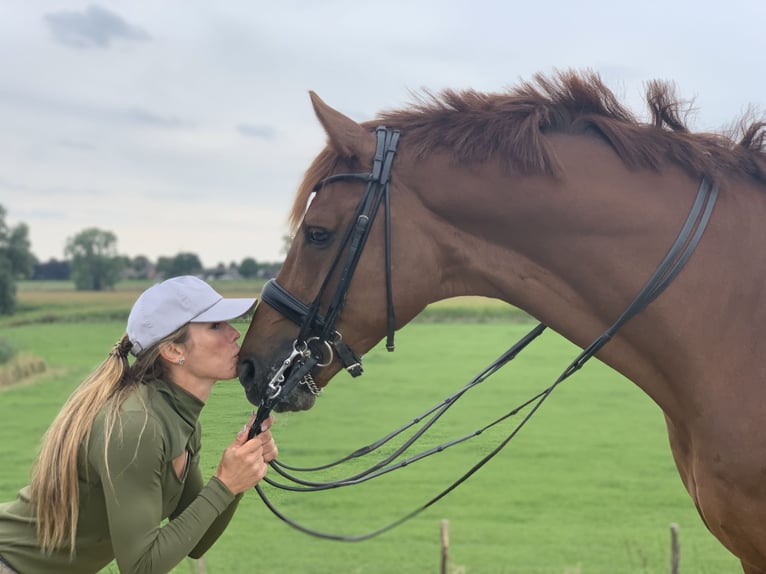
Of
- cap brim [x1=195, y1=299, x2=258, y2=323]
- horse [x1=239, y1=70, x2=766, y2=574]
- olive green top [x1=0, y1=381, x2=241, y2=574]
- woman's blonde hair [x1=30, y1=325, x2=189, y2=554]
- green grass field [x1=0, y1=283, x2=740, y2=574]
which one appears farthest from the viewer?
green grass field [x1=0, y1=283, x2=740, y2=574]

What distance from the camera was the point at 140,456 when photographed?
1947mm

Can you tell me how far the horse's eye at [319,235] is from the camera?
219 centimetres

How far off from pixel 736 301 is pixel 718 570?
8.58 metres

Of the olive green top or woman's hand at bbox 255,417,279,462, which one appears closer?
the olive green top

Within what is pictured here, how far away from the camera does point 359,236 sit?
84.4 inches

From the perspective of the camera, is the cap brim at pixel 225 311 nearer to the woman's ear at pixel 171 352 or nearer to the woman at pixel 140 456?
the woman at pixel 140 456

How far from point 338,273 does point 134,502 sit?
3.10 feet

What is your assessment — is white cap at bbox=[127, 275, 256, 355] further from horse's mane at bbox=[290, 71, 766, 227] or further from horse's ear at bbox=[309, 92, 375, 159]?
horse's ear at bbox=[309, 92, 375, 159]

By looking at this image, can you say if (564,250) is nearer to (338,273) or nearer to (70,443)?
(338,273)

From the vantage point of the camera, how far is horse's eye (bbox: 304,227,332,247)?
2.19 m

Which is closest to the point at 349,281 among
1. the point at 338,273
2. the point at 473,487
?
the point at 338,273

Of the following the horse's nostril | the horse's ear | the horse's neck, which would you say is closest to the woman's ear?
the horse's nostril

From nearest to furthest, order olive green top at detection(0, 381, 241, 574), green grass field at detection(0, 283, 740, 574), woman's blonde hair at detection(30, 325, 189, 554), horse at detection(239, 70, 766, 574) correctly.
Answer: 1. olive green top at detection(0, 381, 241, 574)
2. woman's blonde hair at detection(30, 325, 189, 554)
3. horse at detection(239, 70, 766, 574)
4. green grass field at detection(0, 283, 740, 574)

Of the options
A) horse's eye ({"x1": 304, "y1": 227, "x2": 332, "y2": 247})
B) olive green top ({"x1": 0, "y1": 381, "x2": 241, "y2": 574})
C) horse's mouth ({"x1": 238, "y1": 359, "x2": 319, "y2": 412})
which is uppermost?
horse's eye ({"x1": 304, "y1": 227, "x2": 332, "y2": 247})
